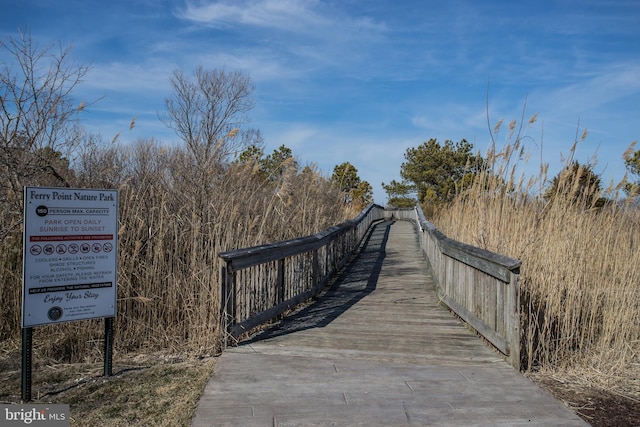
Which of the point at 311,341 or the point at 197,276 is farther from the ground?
the point at 197,276

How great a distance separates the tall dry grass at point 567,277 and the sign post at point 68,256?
4330 millimetres

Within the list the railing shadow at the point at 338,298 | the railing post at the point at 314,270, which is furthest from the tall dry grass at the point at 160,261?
the railing post at the point at 314,270

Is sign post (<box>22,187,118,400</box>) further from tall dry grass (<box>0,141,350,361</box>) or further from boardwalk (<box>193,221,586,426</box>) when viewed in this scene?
boardwalk (<box>193,221,586,426</box>)

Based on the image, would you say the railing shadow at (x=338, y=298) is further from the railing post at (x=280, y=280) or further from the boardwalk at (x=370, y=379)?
the railing post at (x=280, y=280)

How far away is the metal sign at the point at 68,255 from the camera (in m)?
4.26

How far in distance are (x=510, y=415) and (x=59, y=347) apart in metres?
4.85

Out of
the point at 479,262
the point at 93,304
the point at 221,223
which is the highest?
the point at 221,223

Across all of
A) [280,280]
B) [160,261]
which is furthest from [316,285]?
[160,261]

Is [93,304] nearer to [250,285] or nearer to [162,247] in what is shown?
[162,247]

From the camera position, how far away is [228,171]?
7.76m

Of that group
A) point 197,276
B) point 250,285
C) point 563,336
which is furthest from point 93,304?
point 563,336

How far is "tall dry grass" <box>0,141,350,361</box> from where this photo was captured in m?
5.56

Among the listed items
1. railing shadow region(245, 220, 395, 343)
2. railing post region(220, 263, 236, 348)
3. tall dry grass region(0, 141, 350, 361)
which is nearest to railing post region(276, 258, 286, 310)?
railing shadow region(245, 220, 395, 343)

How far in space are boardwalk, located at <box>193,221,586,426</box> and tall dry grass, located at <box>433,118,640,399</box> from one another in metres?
0.70
